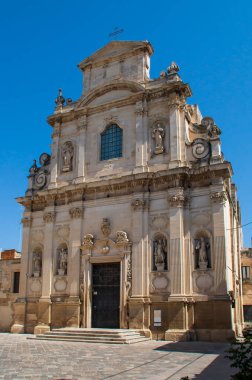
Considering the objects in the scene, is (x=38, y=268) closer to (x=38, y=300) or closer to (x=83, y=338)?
(x=38, y=300)

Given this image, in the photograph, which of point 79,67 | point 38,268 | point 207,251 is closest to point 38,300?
point 38,268

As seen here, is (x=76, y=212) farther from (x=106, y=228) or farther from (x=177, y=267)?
(x=177, y=267)

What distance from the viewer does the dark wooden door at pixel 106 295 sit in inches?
861

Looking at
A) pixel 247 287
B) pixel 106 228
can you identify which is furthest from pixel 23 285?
pixel 247 287

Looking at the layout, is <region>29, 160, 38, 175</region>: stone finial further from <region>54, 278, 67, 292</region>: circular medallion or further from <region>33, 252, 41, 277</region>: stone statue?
<region>54, 278, 67, 292</region>: circular medallion

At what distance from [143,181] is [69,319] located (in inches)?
323

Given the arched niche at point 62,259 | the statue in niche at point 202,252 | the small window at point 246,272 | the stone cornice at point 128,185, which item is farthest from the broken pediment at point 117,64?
the small window at point 246,272

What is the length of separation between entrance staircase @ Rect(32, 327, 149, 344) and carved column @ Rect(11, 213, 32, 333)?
3910mm

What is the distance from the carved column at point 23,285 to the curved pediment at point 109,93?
306 inches

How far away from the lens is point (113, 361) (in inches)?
506

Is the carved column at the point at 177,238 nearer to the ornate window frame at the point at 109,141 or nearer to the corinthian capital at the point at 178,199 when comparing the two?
the corinthian capital at the point at 178,199

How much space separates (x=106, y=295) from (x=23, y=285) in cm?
552

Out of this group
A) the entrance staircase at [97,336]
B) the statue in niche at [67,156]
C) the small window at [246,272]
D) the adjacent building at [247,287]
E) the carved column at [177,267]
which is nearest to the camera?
the entrance staircase at [97,336]

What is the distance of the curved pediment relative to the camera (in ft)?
80.9
